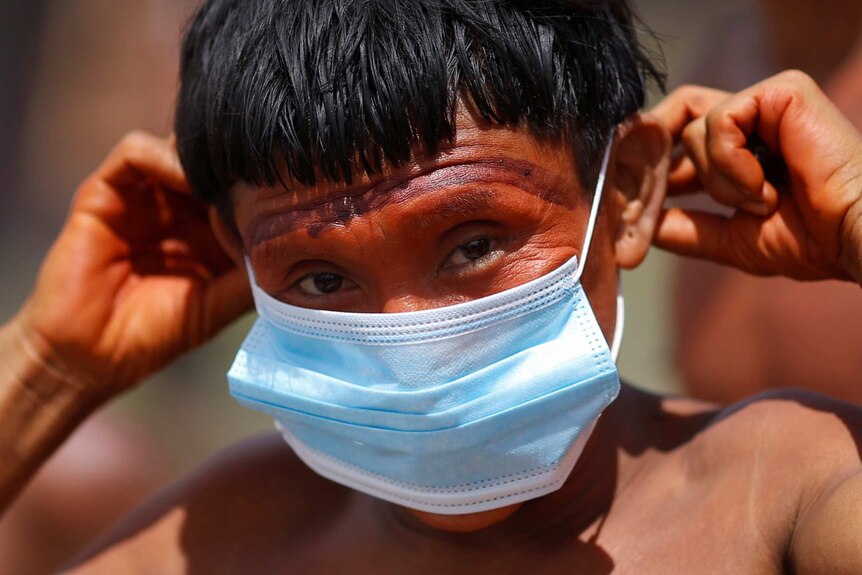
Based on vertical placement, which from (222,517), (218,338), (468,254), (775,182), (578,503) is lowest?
(218,338)

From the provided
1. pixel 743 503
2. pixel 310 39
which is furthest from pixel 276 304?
pixel 743 503

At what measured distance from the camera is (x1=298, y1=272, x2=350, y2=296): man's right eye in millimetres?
1844

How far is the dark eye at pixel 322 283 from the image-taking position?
6.06 feet

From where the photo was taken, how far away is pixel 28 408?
7.75ft

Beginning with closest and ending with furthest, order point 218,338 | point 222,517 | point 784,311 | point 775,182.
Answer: point 775,182 < point 222,517 < point 784,311 < point 218,338

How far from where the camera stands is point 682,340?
9.48ft

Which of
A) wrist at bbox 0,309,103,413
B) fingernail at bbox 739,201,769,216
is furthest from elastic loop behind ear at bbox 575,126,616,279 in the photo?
wrist at bbox 0,309,103,413

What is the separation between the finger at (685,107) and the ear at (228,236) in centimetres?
88

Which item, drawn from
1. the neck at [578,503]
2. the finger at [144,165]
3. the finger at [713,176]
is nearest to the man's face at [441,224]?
the finger at [713,176]

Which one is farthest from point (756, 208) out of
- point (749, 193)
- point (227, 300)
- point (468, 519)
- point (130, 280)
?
point (130, 280)

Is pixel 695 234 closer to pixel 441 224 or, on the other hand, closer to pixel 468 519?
pixel 441 224

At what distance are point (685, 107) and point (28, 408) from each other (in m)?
1.59

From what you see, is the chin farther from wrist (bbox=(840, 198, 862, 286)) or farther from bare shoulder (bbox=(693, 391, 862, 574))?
wrist (bbox=(840, 198, 862, 286))

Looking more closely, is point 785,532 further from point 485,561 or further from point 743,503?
point 485,561
